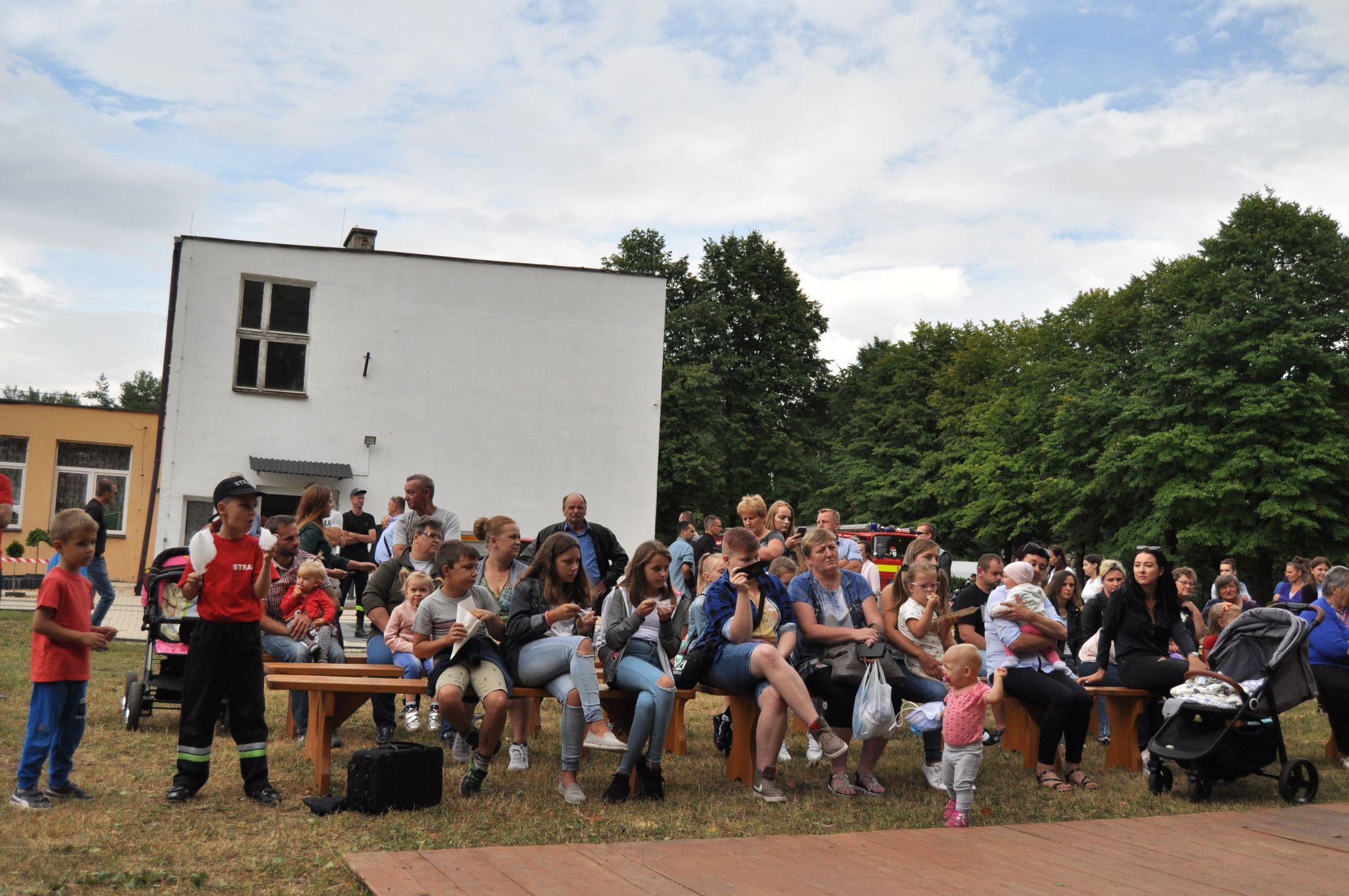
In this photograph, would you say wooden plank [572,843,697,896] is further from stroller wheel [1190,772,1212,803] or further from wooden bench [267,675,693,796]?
stroller wheel [1190,772,1212,803]

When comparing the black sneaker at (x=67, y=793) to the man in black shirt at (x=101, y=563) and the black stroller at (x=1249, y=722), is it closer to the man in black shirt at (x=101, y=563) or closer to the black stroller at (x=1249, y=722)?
the black stroller at (x=1249, y=722)

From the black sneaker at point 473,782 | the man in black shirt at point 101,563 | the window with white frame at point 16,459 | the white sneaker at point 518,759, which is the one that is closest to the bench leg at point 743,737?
the white sneaker at point 518,759

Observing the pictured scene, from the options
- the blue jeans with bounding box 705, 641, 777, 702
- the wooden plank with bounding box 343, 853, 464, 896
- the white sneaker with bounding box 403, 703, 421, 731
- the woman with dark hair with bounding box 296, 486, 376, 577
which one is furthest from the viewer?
the woman with dark hair with bounding box 296, 486, 376, 577

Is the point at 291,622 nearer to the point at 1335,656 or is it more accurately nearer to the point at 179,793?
the point at 179,793

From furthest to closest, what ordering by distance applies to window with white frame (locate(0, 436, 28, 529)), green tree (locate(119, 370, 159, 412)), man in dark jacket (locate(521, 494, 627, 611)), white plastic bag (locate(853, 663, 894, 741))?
green tree (locate(119, 370, 159, 412))
window with white frame (locate(0, 436, 28, 529))
man in dark jacket (locate(521, 494, 627, 611))
white plastic bag (locate(853, 663, 894, 741))

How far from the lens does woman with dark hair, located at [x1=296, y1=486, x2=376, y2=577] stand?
9.70m

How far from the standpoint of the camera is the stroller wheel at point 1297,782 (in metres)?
7.98

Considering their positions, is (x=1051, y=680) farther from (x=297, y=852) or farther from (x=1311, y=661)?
(x=297, y=852)

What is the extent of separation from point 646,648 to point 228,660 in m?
2.43

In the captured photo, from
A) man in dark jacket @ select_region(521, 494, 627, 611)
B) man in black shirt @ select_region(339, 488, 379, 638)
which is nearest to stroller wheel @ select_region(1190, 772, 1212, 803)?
man in dark jacket @ select_region(521, 494, 627, 611)

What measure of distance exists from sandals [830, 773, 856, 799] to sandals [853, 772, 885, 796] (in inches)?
4.7

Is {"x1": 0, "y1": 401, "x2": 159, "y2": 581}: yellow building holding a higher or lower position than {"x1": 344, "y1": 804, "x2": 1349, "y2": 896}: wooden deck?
higher

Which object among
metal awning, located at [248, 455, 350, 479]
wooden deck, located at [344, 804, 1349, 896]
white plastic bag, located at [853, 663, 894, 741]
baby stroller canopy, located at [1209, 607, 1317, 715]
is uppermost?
metal awning, located at [248, 455, 350, 479]

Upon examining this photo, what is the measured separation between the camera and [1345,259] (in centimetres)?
3406
